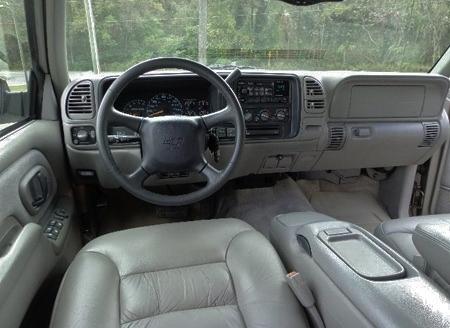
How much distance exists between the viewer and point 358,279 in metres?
0.92

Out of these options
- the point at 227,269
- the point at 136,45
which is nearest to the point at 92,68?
the point at 136,45

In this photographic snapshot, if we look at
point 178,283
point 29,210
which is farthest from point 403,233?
point 29,210

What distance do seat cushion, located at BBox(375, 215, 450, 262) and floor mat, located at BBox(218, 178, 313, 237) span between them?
32.3 inches

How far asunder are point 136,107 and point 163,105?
5.0 inches

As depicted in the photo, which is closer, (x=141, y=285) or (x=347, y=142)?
(x=141, y=285)

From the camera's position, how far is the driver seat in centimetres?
96

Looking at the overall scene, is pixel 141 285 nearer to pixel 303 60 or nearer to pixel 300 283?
pixel 300 283

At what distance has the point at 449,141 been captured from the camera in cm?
236

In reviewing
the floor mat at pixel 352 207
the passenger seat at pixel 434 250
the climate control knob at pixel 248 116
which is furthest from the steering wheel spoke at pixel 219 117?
the floor mat at pixel 352 207

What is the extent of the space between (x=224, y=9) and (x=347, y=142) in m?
0.96

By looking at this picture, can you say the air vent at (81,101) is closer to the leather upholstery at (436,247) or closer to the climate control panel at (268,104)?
the climate control panel at (268,104)

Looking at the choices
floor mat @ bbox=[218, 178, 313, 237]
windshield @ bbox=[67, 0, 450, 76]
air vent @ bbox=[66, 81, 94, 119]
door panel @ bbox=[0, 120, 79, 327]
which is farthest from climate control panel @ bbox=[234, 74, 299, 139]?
door panel @ bbox=[0, 120, 79, 327]

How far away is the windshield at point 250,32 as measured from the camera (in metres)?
1.70

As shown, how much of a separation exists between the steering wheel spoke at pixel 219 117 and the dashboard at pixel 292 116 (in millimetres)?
386
